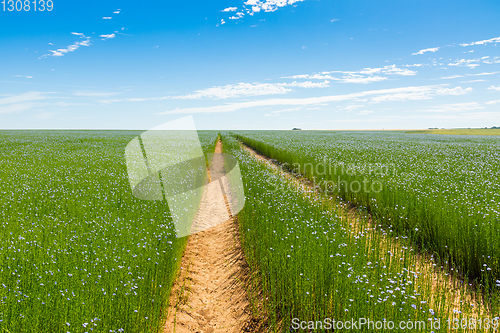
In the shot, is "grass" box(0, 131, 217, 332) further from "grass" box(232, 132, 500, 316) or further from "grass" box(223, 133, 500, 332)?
"grass" box(232, 132, 500, 316)

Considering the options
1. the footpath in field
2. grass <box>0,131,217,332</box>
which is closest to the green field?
grass <box>0,131,217,332</box>

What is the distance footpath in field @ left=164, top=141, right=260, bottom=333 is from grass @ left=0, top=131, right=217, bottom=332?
44cm

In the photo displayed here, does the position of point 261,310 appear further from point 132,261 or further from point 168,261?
point 132,261

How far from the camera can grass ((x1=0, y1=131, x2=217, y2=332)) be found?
162 inches

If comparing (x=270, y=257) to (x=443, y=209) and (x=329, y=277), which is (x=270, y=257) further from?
(x=443, y=209)

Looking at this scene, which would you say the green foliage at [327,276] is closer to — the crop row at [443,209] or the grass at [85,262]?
the crop row at [443,209]

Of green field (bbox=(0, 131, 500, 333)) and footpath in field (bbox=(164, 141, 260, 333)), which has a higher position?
green field (bbox=(0, 131, 500, 333))

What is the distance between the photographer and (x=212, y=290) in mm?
6887

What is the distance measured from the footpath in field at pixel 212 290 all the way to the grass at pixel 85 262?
1.44ft

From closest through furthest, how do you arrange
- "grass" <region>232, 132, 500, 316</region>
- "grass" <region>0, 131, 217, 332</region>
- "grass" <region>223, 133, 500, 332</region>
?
"grass" <region>0, 131, 217, 332</region>, "grass" <region>223, 133, 500, 332</region>, "grass" <region>232, 132, 500, 316</region>

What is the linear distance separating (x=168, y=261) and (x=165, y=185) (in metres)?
7.71

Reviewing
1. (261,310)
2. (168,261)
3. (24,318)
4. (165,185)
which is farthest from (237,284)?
(165,185)

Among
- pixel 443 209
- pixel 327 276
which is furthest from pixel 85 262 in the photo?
pixel 443 209

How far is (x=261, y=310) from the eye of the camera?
224 inches
